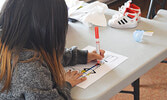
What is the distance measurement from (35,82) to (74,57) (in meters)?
0.33

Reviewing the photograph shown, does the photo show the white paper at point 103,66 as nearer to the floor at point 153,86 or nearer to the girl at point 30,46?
the girl at point 30,46

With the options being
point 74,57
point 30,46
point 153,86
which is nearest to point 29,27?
point 30,46

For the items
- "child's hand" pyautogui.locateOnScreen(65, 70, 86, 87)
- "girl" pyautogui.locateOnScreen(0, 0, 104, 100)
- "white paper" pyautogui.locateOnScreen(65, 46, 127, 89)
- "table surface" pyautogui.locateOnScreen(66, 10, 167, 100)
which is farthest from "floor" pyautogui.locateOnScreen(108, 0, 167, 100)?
"girl" pyautogui.locateOnScreen(0, 0, 104, 100)

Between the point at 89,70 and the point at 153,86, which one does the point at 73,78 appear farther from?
the point at 153,86

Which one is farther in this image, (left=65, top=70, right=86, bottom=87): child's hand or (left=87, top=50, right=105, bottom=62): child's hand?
(left=87, top=50, right=105, bottom=62): child's hand

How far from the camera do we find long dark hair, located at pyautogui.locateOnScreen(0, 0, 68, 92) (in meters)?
0.87

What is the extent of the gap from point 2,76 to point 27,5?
0.26 m

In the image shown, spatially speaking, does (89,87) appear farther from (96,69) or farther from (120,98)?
(120,98)

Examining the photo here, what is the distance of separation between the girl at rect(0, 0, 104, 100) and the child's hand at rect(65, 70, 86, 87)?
0.08 metres

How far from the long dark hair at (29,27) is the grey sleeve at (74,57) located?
0.73 feet

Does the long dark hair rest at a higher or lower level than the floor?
higher

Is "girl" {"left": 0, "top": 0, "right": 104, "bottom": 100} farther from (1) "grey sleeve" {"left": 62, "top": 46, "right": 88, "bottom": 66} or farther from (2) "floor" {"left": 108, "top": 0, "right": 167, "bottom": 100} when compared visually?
(2) "floor" {"left": 108, "top": 0, "right": 167, "bottom": 100}

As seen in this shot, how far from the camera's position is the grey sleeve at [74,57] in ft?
3.77

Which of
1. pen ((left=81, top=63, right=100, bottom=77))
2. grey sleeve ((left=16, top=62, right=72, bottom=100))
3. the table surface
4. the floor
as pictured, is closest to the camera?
grey sleeve ((left=16, top=62, right=72, bottom=100))
